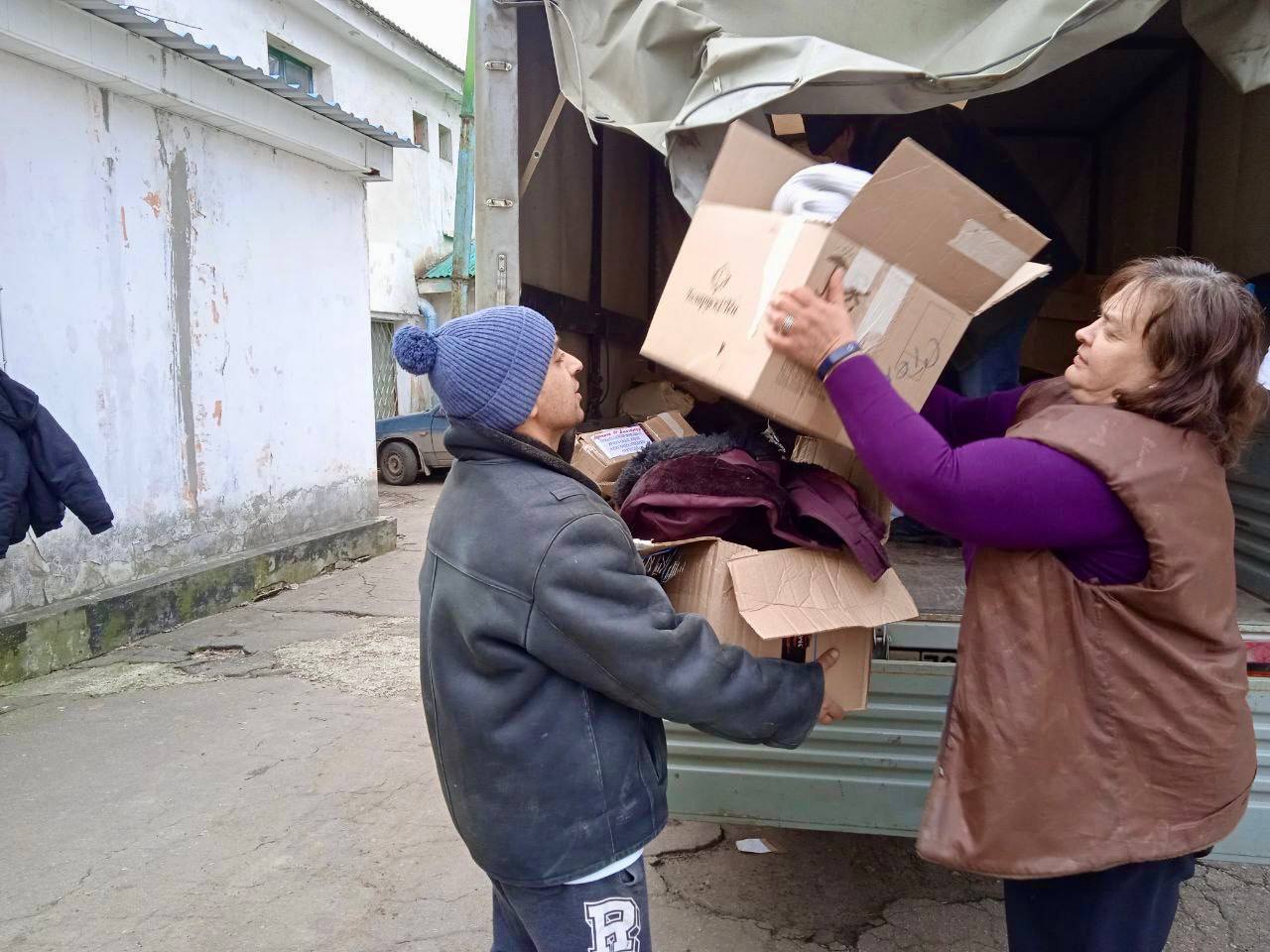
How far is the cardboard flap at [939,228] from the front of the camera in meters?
1.48

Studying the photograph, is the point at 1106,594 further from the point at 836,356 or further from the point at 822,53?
the point at 822,53

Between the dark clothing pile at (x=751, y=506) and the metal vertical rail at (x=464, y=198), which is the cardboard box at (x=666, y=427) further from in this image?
the metal vertical rail at (x=464, y=198)

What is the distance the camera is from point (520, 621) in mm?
1457

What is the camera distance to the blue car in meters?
11.9

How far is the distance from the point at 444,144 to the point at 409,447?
21.6 feet

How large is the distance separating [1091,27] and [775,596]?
131cm

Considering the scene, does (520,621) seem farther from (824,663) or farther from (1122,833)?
(1122,833)

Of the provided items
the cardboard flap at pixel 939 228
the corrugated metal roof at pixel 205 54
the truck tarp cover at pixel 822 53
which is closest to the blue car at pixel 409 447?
the corrugated metal roof at pixel 205 54

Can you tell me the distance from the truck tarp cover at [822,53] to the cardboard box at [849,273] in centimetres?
26

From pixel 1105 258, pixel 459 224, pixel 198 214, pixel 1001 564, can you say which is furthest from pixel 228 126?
pixel 1001 564

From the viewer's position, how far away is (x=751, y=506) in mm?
1905

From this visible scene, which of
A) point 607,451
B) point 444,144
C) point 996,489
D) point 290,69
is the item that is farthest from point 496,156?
point 444,144

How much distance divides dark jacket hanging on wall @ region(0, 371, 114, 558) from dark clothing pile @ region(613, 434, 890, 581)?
342 centimetres

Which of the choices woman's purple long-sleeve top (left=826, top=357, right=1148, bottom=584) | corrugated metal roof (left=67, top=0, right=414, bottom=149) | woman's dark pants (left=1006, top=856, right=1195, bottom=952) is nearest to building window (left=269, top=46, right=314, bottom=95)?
corrugated metal roof (left=67, top=0, right=414, bottom=149)
